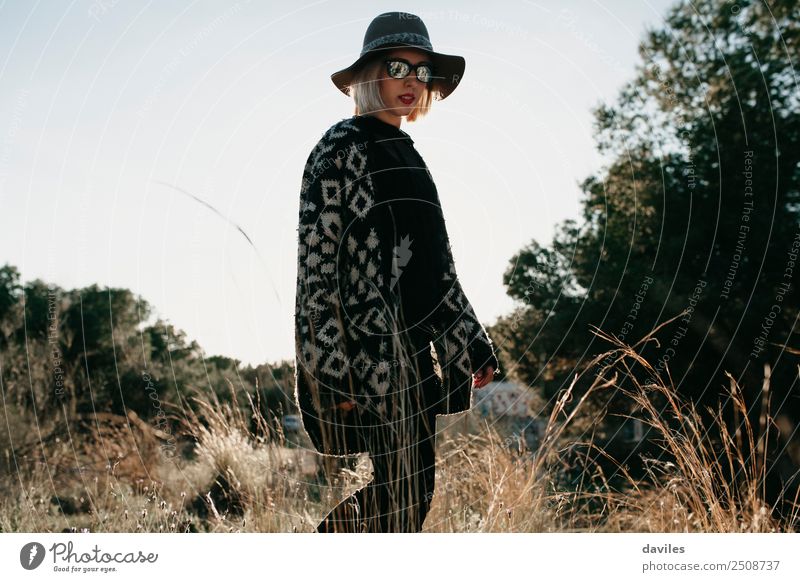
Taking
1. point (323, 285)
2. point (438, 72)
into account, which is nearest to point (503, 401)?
point (438, 72)

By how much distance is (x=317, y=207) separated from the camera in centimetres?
231

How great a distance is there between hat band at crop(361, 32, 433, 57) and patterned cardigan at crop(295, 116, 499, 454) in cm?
40

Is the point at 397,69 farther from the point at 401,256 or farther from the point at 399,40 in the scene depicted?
the point at 401,256

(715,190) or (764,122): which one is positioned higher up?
(764,122)

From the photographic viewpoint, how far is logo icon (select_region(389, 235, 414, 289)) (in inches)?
96.1

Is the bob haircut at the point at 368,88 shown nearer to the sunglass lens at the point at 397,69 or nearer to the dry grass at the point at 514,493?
the sunglass lens at the point at 397,69

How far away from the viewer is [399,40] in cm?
Answer: 261

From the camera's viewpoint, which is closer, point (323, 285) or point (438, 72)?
point (323, 285)

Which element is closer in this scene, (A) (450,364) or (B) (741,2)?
(A) (450,364)

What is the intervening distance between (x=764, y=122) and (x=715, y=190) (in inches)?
50.1

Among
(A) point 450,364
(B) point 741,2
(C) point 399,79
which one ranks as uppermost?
(B) point 741,2
